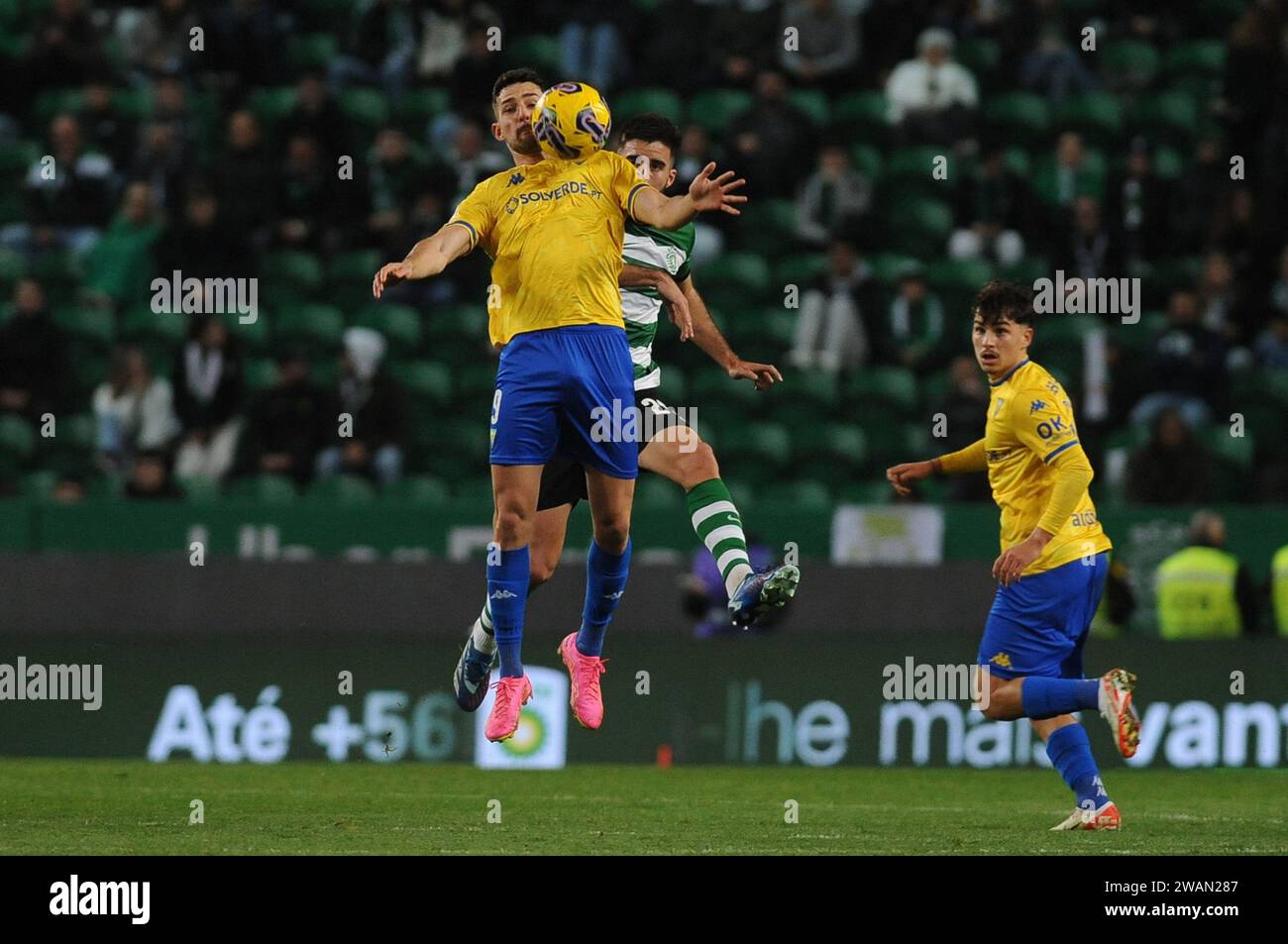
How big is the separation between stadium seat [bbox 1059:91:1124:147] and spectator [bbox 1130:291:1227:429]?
2.90 meters

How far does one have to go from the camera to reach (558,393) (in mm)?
8930

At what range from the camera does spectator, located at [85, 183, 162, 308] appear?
1677 centimetres

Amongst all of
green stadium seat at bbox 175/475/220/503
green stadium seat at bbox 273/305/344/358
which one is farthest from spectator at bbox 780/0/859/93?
green stadium seat at bbox 175/475/220/503

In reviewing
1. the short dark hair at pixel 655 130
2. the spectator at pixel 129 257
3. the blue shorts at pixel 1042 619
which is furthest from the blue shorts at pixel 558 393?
the spectator at pixel 129 257

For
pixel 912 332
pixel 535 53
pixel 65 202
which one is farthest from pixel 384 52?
pixel 912 332

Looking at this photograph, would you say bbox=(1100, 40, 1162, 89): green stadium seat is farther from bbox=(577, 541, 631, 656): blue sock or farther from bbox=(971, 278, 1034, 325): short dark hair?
bbox=(577, 541, 631, 656): blue sock

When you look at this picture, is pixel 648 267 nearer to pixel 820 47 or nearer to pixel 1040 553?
pixel 1040 553

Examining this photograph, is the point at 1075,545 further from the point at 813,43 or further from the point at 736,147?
the point at 813,43

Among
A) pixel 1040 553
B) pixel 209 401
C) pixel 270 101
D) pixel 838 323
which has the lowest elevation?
pixel 1040 553

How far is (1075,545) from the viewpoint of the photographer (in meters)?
9.93

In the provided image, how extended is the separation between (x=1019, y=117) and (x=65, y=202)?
305 inches

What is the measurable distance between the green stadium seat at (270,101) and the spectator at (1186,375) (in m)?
7.20

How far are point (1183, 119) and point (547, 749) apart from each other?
8.55 metres

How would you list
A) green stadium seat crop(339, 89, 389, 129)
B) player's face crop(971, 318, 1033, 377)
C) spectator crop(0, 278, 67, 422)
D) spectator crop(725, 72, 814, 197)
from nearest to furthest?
player's face crop(971, 318, 1033, 377), spectator crop(0, 278, 67, 422), spectator crop(725, 72, 814, 197), green stadium seat crop(339, 89, 389, 129)
